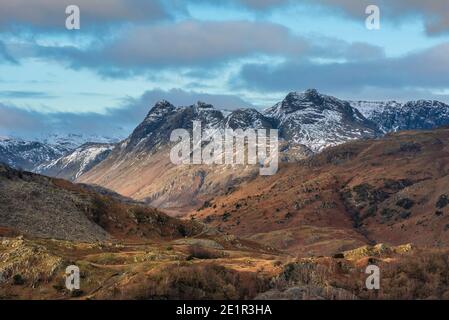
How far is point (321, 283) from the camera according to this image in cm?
7262

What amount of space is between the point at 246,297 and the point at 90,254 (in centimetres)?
4209

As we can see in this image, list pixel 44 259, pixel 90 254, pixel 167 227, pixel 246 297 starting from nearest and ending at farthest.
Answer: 1. pixel 246 297
2. pixel 44 259
3. pixel 90 254
4. pixel 167 227

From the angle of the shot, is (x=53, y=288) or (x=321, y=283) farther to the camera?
(x=53, y=288)

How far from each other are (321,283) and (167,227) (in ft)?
334

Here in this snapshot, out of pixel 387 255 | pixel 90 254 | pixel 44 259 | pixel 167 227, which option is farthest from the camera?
pixel 167 227

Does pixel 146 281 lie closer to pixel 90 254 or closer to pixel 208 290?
pixel 208 290

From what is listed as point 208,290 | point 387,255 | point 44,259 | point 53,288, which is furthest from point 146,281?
point 387,255

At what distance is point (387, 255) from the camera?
3693 inches

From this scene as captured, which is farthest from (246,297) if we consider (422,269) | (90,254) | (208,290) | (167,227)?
(167,227)
